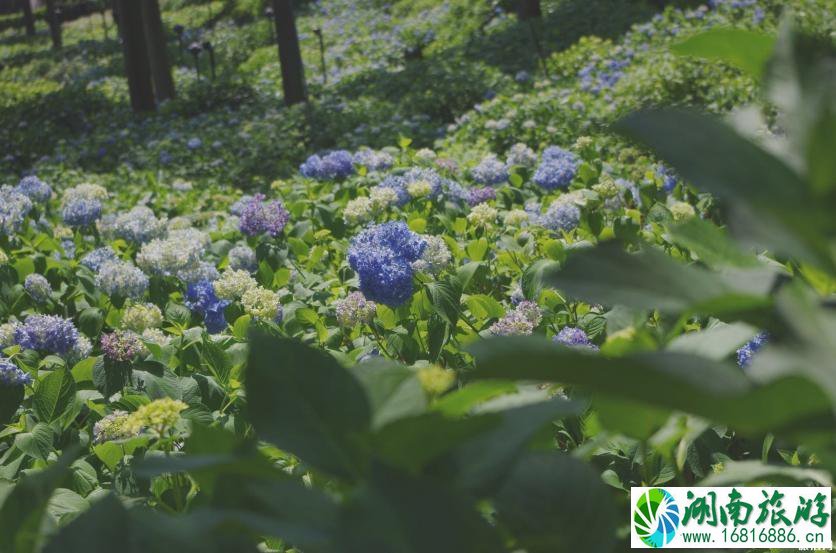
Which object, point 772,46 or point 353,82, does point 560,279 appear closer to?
point 772,46

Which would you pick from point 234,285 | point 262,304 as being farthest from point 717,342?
point 234,285

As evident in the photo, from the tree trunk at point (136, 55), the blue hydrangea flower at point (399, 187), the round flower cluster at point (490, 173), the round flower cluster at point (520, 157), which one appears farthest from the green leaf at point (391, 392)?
the tree trunk at point (136, 55)

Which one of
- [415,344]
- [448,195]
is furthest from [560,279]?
[448,195]

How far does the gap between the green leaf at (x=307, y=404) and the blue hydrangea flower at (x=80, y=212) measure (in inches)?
152

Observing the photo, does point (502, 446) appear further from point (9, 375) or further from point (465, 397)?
point (9, 375)

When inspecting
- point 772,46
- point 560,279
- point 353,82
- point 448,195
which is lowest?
point 353,82

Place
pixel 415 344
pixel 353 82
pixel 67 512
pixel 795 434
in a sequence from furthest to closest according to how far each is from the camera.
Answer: pixel 353 82 → pixel 415 344 → pixel 67 512 → pixel 795 434

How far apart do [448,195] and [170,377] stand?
6.92 feet

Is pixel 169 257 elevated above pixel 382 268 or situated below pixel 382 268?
below

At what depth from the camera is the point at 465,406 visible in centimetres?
57

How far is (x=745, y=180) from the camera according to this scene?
482 mm

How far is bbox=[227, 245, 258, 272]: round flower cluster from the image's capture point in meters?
3.29

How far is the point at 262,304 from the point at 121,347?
376 mm

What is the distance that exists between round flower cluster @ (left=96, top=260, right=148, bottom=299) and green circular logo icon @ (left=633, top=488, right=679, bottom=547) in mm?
2420
